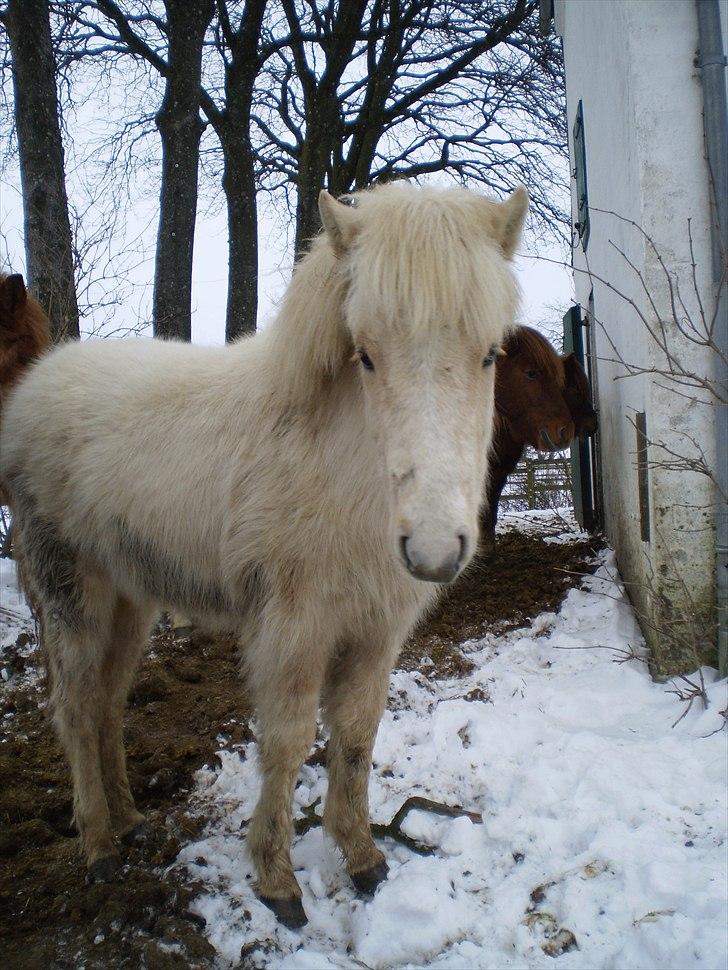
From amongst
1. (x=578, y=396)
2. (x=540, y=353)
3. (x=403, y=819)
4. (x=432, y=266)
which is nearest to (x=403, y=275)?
(x=432, y=266)

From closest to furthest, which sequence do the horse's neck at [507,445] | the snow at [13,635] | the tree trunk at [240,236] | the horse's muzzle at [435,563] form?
the horse's muzzle at [435,563], the snow at [13,635], the horse's neck at [507,445], the tree trunk at [240,236]

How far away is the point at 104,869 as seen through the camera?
2863 mm

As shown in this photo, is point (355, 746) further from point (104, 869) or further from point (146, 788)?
point (146, 788)

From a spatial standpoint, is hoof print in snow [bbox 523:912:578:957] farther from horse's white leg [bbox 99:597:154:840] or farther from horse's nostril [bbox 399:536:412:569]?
horse's white leg [bbox 99:597:154:840]

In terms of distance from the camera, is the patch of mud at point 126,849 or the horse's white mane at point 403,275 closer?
the horse's white mane at point 403,275

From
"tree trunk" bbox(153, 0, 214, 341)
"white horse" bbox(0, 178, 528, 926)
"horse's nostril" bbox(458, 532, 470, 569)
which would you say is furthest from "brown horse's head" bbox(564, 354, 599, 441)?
"horse's nostril" bbox(458, 532, 470, 569)

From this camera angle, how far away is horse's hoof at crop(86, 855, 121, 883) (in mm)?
2840

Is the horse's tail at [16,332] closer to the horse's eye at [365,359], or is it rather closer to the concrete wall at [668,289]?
the horse's eye at [365,359]

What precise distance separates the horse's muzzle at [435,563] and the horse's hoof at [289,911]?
1505mm

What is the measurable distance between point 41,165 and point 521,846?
6424 mm

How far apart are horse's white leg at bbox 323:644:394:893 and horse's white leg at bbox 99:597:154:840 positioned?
967mm

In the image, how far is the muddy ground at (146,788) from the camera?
2.46m

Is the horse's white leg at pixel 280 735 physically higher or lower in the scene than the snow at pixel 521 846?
higher

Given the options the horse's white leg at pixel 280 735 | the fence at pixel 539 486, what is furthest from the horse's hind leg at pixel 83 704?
the fence at pixel 539 486
